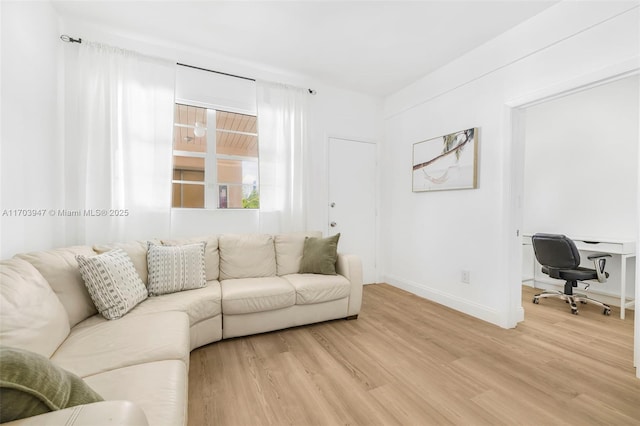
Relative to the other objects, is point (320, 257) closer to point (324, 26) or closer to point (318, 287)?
point (318, 287)

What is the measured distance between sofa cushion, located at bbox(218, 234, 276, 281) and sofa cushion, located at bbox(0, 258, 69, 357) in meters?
1.26

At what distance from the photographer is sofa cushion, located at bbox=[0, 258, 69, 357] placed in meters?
1.09

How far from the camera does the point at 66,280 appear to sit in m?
1.62

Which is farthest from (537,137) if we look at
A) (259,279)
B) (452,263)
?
(259,279)

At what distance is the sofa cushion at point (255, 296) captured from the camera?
2217 mm

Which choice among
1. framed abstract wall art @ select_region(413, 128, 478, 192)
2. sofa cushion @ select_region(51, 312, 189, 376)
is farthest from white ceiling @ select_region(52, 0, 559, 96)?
sofa cushion @ select_region(51, 312, 189, 376)

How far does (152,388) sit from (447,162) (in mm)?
3174

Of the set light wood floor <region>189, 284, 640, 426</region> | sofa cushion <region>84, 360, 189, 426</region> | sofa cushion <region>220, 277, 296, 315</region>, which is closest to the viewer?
sofa cushion <region>84, 360, 189, 426</region>

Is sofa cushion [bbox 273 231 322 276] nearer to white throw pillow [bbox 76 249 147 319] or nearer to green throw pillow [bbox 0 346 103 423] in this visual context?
white throw pillow [bbox 76 249 147 319]

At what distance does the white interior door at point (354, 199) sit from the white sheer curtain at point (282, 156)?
522mm

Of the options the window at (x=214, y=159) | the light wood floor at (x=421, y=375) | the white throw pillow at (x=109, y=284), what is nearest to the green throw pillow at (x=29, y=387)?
the light wood floor at (x=421, y=375)

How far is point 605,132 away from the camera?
3.34m

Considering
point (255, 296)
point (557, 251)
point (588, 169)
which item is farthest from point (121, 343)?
point (588, 169)

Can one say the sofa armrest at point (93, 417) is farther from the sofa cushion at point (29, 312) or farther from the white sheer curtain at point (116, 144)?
the white sheer curtain at point (116, 144)
